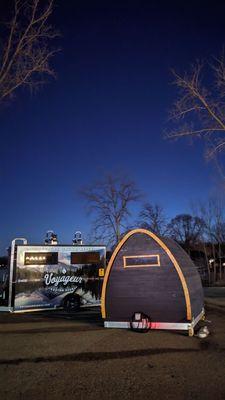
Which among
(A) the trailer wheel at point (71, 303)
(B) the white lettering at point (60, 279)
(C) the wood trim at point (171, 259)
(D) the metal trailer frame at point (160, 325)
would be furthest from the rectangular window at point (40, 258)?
(D) the metal trailer frame at point (160, 325)

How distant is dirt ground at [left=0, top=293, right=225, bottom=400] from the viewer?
261 inches

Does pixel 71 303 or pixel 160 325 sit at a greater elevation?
pixel 71 303

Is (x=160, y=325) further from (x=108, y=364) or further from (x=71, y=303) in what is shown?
(x=71, y=303)

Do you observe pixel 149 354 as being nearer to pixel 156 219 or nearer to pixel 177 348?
pixel 177 348

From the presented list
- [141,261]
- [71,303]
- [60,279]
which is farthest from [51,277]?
[141,261]

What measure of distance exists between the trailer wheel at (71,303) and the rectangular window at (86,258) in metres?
1.60

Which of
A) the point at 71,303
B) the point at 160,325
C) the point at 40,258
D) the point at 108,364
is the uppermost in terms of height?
the point at 40,258

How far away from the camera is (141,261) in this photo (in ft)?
41.3

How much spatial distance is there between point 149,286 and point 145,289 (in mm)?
147

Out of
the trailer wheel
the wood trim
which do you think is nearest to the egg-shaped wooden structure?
the wood trim

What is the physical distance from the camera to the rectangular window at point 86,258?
1944 cm

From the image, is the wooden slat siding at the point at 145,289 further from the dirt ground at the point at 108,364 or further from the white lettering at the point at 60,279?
the white lettering at the point at 60,279

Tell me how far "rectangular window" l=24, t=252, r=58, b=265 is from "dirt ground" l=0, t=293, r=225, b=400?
585 cm

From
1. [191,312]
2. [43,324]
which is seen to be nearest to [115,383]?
[191,312]
